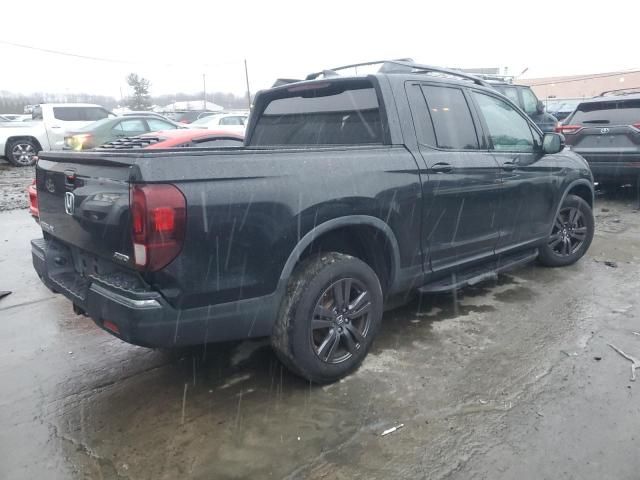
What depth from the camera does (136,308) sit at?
7.84 ft

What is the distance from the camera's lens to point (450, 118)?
392 cm

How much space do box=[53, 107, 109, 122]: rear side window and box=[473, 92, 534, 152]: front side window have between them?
14058mm

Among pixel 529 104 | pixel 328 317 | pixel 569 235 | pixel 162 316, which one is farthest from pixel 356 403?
pixel 529 104

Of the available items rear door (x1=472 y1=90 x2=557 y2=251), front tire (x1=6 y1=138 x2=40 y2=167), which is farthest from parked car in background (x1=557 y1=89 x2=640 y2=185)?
front tire (x1=6 y1=138 x2=40 y2=167)

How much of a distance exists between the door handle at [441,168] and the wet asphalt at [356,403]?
122cm

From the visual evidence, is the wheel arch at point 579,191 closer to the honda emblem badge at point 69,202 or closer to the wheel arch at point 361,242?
the wheel arch at point 361,242

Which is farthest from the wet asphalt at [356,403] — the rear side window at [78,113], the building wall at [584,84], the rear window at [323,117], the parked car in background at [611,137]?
the building wall at [584,84]

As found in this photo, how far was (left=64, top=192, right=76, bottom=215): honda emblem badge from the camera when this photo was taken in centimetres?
285

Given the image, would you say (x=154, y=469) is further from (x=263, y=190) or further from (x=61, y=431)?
(x=263, y=190)

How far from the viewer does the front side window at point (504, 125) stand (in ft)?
14.1

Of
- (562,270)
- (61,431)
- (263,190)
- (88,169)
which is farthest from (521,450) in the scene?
(562,270)

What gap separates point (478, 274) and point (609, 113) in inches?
236

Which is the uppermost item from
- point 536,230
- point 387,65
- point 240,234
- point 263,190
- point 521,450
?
point 387,65

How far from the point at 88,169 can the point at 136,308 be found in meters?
0.87
